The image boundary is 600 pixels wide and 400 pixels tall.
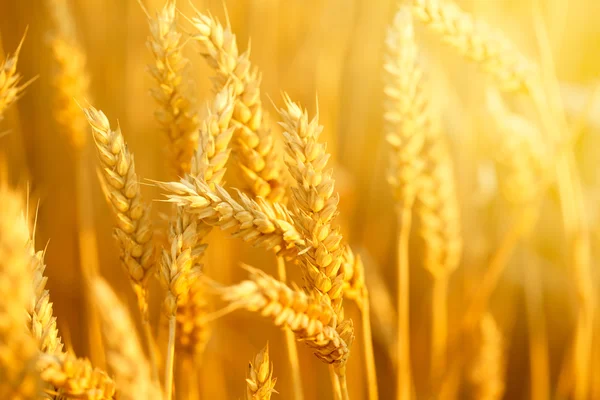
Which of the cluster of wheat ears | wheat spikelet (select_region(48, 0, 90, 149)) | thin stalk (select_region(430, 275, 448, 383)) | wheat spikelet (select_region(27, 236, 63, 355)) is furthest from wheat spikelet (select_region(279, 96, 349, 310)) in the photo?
wheat spikelet (select_region(48, 0, 90, 149))

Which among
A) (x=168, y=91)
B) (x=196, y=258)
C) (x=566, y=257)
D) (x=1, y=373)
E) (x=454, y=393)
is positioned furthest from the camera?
(x=566, y=257)

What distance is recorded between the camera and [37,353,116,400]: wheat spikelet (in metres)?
0.41

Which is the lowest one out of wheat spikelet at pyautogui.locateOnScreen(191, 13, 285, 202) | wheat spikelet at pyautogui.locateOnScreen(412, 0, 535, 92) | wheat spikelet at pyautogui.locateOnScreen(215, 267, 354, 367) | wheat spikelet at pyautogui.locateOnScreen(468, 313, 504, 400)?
wheat spikelet at pyautogui.locateOnScreen(468, 313, 504, 400)

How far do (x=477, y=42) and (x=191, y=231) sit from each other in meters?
0.49

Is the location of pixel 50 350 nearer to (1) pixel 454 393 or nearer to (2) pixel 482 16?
(1) pixel 454 393

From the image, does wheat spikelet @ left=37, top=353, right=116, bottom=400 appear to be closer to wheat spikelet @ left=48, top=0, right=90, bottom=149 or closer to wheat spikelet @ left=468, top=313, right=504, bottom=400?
wheat spikelet @ left=48, top=0, right=90, bottom=149

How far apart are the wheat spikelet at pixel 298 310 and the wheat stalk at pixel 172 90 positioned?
0.25m

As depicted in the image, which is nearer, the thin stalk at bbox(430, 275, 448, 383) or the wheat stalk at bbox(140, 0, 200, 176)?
the wheat stalk at bbox(140, 0, 200, 176)

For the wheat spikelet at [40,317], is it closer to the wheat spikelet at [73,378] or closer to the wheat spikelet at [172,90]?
the wheat spikelet at [73,378]

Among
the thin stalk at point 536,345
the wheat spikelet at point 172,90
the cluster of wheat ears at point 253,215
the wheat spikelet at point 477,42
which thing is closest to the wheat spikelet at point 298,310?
the cluster of wheat ears at point 253,215

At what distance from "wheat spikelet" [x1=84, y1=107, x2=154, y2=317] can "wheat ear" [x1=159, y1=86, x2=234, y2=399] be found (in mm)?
49

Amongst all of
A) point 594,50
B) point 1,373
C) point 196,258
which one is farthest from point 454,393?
point 594,50

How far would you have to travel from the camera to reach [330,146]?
1.13 metres

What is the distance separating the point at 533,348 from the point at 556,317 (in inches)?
12.2
